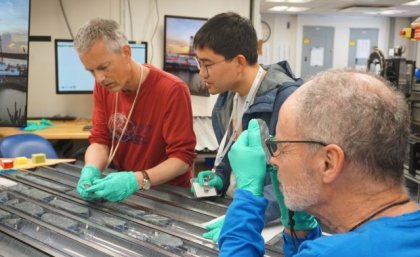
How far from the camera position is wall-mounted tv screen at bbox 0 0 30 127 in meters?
3.13

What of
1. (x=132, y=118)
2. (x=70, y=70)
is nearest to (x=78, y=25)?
(x=70, y=70)

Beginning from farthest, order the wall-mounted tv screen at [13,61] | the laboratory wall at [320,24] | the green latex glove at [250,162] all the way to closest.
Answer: the laboratory wall at [320,24]
the wall-mounted tv screen at [13,61]
the green latex glove at [250,162]

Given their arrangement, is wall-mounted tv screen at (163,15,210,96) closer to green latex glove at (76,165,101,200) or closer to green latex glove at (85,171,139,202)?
green latex glove at (76,165,101,200)

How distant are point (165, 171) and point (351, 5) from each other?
7.90 metres

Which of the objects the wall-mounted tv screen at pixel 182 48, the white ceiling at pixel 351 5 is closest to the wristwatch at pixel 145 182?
the wall-mounted tv screen at pixel 182 48

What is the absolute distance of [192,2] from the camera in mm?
3953

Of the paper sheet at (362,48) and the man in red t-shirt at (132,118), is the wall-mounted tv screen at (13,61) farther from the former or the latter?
the paper sheet at (362,48)

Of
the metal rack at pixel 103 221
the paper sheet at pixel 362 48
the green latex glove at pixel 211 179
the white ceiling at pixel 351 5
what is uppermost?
the white ceiling at pixel 351 5

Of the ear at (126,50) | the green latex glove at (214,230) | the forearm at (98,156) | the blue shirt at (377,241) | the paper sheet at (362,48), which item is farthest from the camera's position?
the paper sheet at (362,48)

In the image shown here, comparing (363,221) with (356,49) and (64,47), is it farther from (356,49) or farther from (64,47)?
(356,49)

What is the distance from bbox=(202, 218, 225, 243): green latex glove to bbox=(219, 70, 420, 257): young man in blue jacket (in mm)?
345

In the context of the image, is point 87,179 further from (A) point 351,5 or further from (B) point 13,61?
(A) point 351,5

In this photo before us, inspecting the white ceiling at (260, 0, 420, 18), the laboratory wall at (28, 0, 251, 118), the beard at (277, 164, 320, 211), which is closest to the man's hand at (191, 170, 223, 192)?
the beard at (277, 164, 320, 211)

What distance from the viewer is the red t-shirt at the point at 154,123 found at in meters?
1.81
